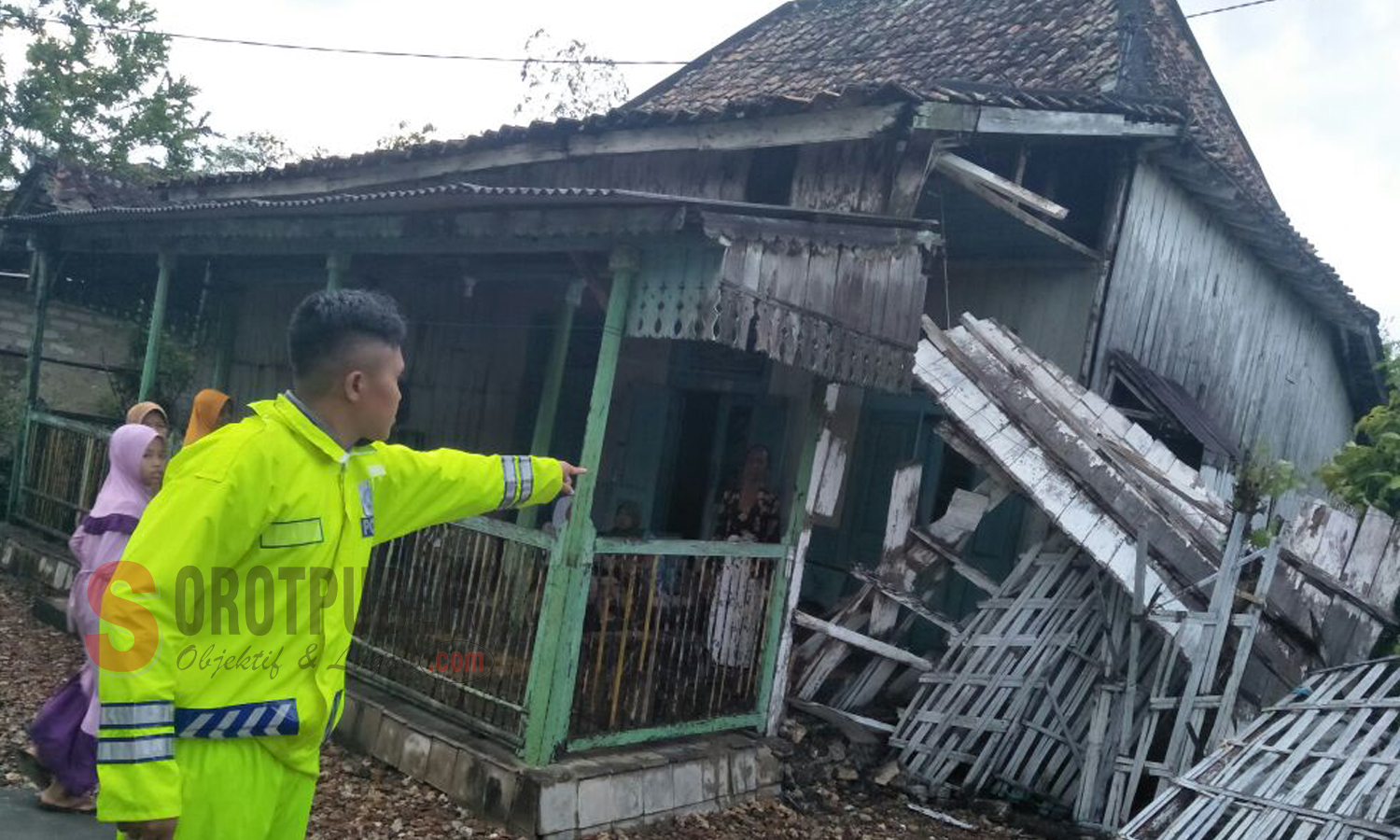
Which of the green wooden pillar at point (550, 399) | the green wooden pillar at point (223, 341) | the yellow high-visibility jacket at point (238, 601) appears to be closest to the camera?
the yellow high-visibility jacket at point (238, 601)

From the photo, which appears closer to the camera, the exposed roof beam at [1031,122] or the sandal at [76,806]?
the sandal at [76,806]

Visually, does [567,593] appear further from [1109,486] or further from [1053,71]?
[1053,71]

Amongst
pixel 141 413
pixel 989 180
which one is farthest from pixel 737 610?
pixel 141 413

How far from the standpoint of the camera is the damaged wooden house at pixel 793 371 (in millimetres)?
4789

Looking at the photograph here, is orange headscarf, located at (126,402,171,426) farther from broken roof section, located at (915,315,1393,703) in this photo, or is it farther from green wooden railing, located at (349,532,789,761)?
broken roof section, located at (915,315,1393,703)

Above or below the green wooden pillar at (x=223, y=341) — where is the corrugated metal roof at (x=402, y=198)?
above

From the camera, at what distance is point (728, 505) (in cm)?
659

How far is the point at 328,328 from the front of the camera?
217cm

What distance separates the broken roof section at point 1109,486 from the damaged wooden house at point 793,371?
24mm

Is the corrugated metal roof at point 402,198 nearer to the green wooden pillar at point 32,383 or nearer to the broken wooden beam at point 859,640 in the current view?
the green wooden pillar at point 32,383

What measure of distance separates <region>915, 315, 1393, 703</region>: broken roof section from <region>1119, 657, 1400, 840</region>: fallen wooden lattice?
0.52 meters

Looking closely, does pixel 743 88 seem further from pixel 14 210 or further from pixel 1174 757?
pixel 14 210

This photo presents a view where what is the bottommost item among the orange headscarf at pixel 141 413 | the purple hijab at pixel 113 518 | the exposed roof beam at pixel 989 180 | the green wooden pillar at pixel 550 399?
the purple hijab at pixel 113 518

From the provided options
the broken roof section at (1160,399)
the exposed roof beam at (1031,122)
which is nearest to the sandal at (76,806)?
the exposed roof beam at (1031,122)
